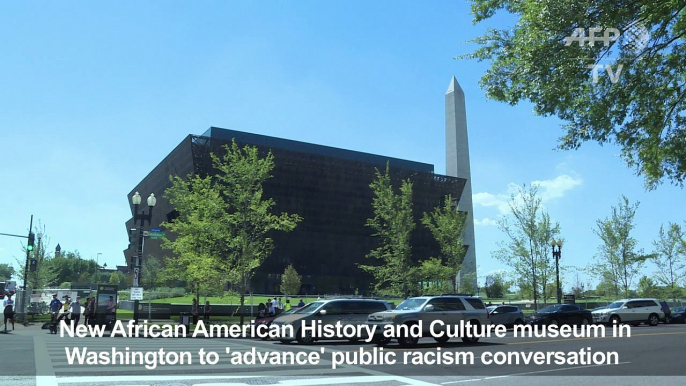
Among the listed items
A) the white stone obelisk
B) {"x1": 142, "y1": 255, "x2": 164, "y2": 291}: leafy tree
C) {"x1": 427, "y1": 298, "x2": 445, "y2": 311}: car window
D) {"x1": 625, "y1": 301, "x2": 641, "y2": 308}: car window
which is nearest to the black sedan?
{"x1": 625, "y1": 301, "x2": 641, "y2": 308}: car window

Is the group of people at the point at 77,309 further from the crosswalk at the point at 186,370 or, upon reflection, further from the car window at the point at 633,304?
the car window at the point at 633,304

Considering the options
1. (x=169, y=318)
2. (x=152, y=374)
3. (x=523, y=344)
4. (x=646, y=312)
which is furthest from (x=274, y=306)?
(x=646, y=312)

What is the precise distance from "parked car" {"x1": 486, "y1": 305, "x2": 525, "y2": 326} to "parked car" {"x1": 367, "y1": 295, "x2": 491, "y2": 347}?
1356 cm

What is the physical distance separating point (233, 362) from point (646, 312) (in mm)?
33740

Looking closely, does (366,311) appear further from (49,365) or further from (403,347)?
(49,365)

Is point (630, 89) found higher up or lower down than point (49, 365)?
higher up

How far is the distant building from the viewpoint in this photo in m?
94.1

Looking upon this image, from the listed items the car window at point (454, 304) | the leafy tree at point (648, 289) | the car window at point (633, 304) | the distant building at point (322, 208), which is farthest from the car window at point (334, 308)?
the distant building at point (322, 208)

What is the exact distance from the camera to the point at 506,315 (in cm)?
3403

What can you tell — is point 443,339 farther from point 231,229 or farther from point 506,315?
point 231,229

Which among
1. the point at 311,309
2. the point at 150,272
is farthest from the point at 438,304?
the point at 150,272

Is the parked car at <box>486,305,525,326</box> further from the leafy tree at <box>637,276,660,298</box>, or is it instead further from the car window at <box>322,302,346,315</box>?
the leafy tree at <box>637,276,660,298</box>

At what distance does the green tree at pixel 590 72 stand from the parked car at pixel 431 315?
8.89 meters

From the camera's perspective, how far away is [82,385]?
29.5 feet
